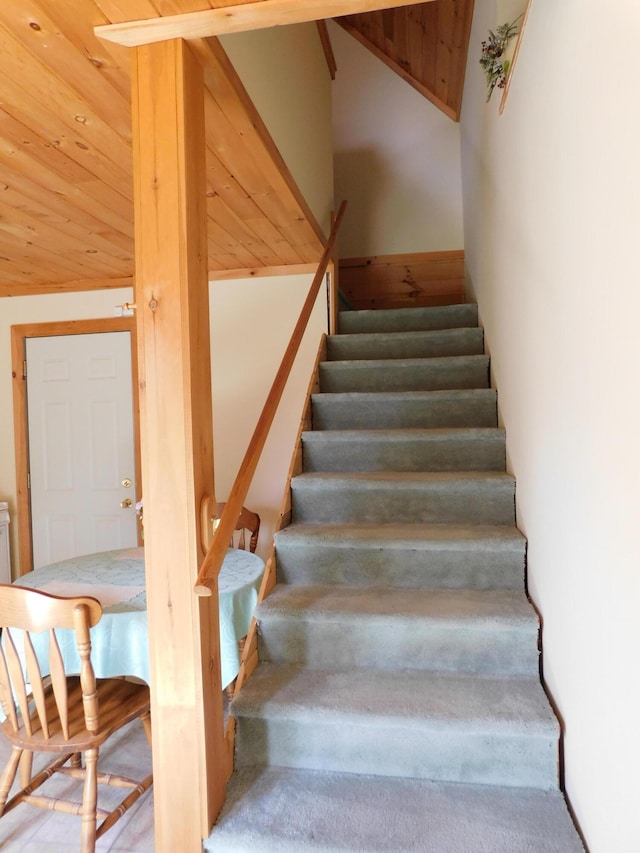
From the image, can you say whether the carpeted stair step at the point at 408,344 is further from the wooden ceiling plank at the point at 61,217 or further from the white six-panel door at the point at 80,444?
the white six-panel door at the point at 80,444

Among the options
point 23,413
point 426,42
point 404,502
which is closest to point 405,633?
point 404,502

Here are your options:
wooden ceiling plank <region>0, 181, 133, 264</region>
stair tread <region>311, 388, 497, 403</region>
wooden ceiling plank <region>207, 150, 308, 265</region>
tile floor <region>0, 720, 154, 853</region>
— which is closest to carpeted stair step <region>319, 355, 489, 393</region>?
stair tread <region>311, 388, 497, 403</region>

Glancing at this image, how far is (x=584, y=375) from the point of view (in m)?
1.17

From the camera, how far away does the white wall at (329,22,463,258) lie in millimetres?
4164

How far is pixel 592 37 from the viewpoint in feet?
3.40

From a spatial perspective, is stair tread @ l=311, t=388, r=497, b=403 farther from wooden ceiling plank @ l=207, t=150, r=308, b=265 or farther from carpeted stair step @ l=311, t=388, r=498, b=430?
wooden ceiling plank @ l=207, t=150, r=308, b=265

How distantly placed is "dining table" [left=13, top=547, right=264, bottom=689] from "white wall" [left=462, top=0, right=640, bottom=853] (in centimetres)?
109

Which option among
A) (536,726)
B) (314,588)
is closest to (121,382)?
(314,588)

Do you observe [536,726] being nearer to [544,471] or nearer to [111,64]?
[544,471]

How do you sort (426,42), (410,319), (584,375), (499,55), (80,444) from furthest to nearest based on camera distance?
(426,42)
(80,444)
(410,319)
(499,55)
(584,375)

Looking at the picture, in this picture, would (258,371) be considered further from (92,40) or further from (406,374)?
(92,40)

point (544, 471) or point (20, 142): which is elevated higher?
point (20, 142)

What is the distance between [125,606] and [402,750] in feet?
3.51

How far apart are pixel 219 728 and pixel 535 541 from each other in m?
1.21
